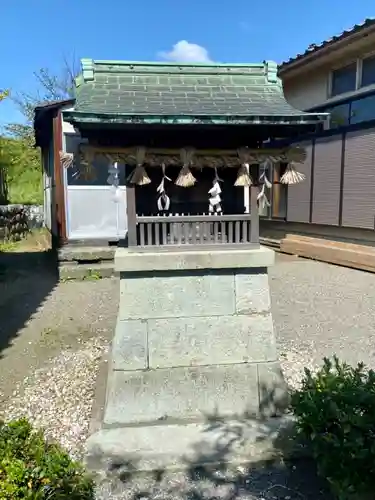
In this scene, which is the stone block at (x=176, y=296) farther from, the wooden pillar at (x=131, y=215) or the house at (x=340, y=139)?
the house at (x=340, y=139)

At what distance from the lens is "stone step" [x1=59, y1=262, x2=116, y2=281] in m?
9.18

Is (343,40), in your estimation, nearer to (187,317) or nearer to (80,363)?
(187,317)

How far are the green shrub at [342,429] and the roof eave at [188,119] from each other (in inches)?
81.6

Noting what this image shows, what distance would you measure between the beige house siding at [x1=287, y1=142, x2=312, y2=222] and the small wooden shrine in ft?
22.9

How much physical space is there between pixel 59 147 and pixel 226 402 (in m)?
7.23

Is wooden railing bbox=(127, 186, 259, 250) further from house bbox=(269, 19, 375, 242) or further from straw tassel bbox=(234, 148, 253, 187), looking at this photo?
house bbox=(269, 19, 375, 242)

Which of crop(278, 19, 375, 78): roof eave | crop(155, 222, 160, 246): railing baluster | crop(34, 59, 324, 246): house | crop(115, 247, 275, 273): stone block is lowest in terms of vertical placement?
crop(115, 247, 275, 273): stone block

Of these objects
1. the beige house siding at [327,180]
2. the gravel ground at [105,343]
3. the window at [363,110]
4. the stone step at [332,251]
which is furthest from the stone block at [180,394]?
the window at [363,110]

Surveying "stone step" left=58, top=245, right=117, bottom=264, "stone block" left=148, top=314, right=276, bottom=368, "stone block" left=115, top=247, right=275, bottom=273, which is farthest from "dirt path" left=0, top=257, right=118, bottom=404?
"stone block" left=115, top=247, right=275, bottom=273

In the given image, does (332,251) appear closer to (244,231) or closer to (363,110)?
(363,110)

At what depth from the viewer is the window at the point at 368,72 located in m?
9.23

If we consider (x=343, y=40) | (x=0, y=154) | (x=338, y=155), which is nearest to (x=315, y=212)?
(x=338, y=155)

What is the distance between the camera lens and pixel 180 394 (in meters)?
3.70

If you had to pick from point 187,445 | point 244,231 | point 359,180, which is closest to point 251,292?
point 244,231
